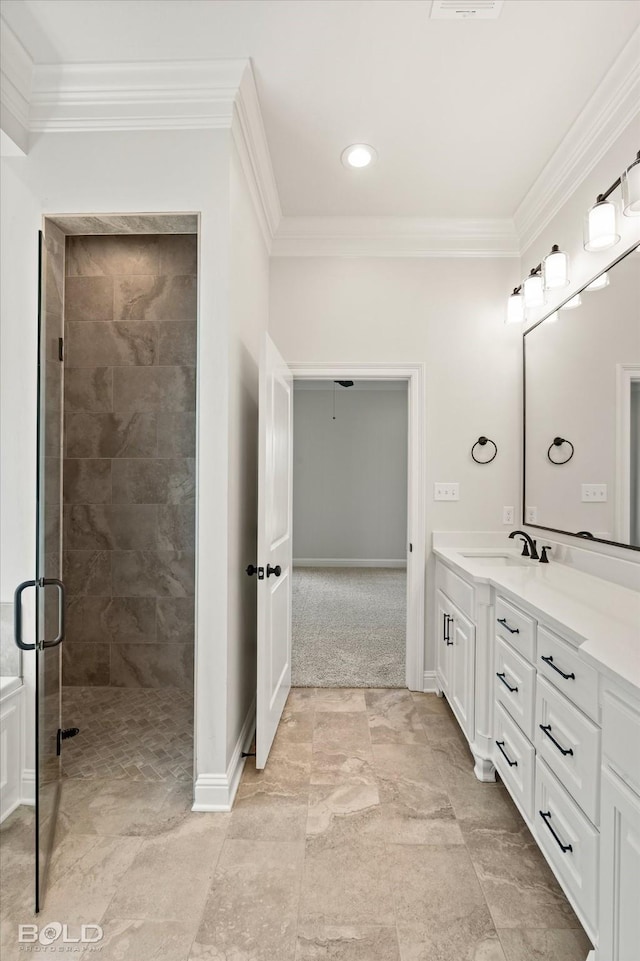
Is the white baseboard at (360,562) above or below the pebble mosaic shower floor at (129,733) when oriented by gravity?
above

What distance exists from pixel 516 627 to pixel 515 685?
0.71ft

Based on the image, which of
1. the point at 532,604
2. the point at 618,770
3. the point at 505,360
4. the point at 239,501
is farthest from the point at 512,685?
the point at 505,360

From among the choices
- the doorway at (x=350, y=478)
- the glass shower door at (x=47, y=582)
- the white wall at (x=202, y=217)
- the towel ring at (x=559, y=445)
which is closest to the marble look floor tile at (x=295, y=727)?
the white wall at (x=202, y=217)

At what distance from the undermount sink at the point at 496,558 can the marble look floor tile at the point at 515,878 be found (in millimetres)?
1171

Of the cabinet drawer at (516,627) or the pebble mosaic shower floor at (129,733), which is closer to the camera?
the cabinet drawer at (516,627)

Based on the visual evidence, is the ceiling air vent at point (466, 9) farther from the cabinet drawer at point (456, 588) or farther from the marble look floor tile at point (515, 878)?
→ the marble look floor tile at point (515, 878)

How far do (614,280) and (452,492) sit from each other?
1434 mm

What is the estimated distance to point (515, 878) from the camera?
1598 mm

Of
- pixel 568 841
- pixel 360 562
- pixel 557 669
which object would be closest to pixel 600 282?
pixel 557 669

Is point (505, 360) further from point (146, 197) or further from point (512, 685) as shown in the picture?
point (146, 197)

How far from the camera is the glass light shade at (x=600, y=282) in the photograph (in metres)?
2.10

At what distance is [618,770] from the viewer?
1121 millimetres

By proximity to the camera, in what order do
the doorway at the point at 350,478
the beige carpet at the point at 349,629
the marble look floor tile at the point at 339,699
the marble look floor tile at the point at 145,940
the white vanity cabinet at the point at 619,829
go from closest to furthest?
the white vanity cabinet at the point at 619,829 < the marble look floor tile at the point at 145,940 < the marble look floor tile at the point at 339,699 < the beige carpet at the point at 349,629 < the doorway at the point at 350,478

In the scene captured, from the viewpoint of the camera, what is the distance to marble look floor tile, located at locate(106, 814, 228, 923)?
1.47 meters
